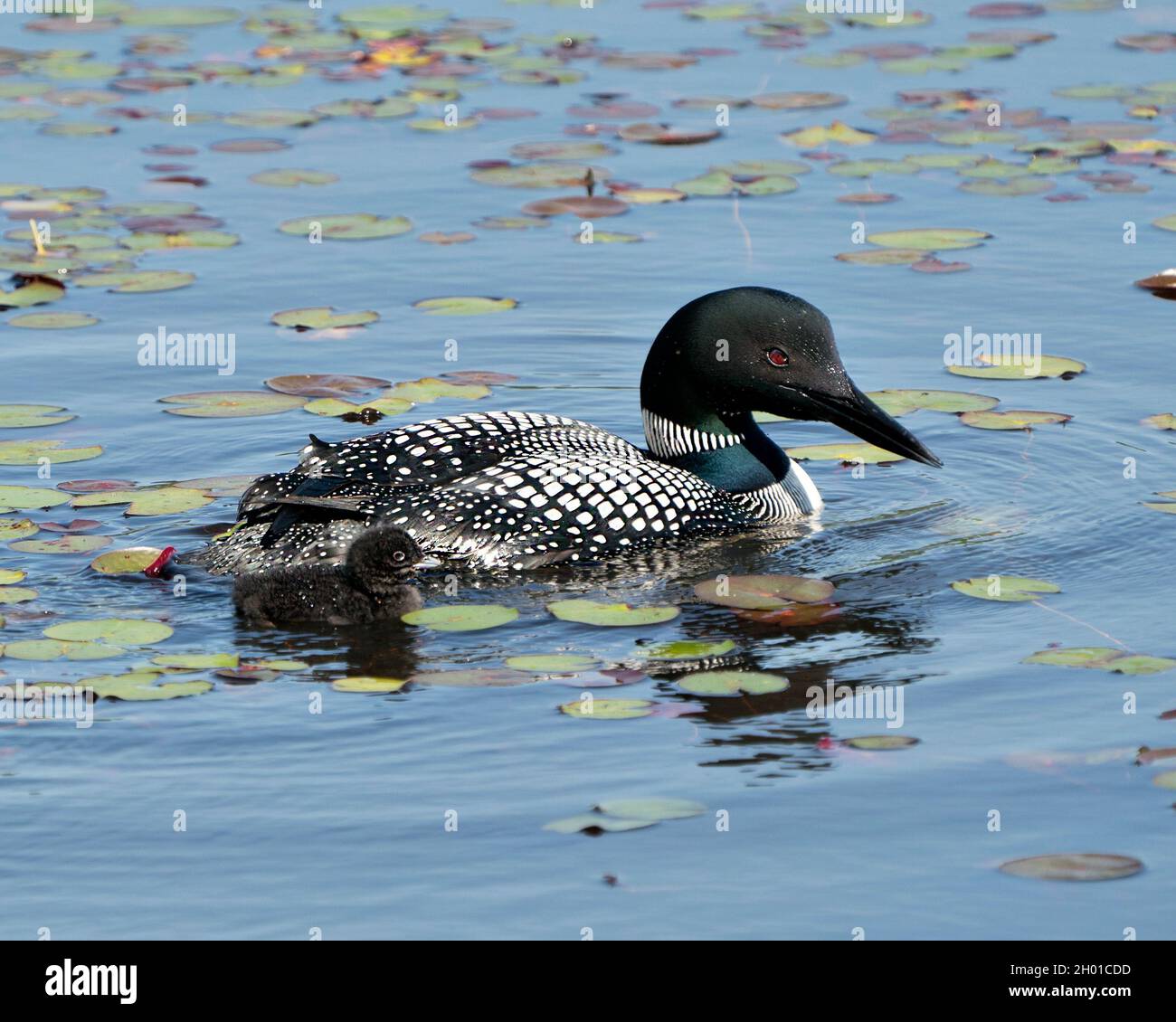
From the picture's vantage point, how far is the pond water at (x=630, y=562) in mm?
5098

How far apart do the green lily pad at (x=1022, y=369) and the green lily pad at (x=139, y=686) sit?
3.95 metres

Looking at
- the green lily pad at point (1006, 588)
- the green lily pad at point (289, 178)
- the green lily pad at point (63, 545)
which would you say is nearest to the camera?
the green lily pad at point (1006, 588)

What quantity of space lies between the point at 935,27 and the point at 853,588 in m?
7.24

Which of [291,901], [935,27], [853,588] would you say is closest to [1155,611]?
[853,588]

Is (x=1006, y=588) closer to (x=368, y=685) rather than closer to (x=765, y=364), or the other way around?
(x=765, y=364)

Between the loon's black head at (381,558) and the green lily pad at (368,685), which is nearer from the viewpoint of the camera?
the green lily pad at (368,685)

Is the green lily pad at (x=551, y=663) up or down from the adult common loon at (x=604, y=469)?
down

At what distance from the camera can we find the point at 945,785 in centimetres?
550

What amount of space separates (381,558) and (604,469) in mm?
1040

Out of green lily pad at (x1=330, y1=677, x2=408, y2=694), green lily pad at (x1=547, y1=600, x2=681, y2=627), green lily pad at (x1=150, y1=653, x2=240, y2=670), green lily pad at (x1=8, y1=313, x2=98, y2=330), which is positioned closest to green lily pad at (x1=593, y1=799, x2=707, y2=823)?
green lily pad at (x1=330, y1=677, x2=408, y2=694)

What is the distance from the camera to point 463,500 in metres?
7.09

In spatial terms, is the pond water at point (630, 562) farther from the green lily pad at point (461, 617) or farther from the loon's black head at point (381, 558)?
the loon's black head at point (381, 558)

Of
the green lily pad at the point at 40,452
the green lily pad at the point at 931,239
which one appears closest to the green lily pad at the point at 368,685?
the green lily pad at the point at 40,452

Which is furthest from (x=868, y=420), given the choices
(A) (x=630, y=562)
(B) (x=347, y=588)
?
(B) (x=347, y=588)
